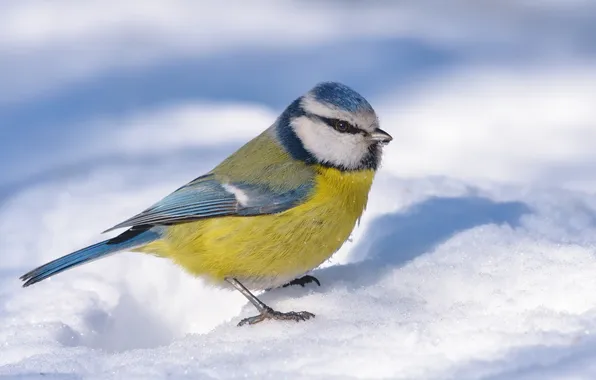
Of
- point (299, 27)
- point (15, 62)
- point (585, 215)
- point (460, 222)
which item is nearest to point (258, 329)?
point (460, 222)

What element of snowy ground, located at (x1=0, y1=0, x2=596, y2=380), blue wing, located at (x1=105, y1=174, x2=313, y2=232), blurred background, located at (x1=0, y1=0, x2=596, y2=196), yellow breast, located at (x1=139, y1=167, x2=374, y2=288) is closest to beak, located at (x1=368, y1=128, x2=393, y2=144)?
yellow breast, located at (x1=139, y1=167, x2=374, y2=288)

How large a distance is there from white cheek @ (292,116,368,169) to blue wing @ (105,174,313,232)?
0.51 feet

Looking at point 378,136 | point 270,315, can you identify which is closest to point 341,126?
point 378,136

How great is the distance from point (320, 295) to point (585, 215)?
4.60ft

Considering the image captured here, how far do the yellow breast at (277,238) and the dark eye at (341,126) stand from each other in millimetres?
150

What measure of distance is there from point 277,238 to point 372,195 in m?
1.22

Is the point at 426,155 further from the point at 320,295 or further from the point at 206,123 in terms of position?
the point at 320,295

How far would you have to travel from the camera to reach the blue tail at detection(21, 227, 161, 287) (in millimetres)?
3111

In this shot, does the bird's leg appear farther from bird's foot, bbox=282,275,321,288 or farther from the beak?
the beak

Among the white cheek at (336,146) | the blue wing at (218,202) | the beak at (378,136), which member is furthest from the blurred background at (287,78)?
the beak at (378,136)

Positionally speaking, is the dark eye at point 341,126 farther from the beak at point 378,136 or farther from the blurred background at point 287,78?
the blurred background at point 287,78

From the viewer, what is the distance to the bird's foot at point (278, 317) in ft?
9.53

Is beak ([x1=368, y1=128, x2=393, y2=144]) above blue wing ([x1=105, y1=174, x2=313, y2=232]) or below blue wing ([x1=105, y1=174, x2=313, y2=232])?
above

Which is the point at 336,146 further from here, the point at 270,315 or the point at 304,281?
the point at 270,315
